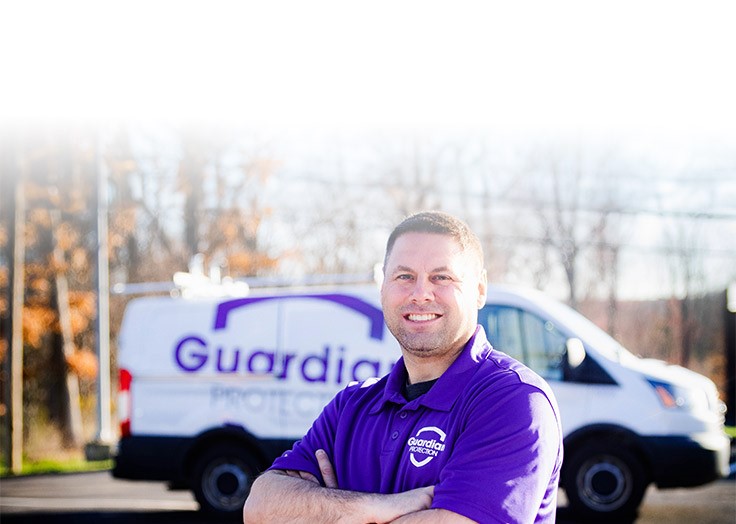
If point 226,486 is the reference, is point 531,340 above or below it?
above

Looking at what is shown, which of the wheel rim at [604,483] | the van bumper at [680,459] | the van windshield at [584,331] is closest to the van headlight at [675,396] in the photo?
the van bumper at [680,459]

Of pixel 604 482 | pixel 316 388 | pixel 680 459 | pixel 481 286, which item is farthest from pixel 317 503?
pixel 680 459

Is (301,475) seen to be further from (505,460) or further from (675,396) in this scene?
(675,396)

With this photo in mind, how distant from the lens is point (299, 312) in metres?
9.03

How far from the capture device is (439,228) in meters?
2.79

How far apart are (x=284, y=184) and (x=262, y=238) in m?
1.50

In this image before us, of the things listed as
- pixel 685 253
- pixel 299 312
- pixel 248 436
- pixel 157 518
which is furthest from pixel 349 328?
pixel 685 253

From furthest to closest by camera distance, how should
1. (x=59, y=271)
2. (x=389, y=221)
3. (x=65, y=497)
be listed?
(x=389, y=221) < (x=59, y=271) < (x=65, y=497)

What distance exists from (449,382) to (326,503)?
0.51 meters

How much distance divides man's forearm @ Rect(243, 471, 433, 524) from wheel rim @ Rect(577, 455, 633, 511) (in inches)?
235

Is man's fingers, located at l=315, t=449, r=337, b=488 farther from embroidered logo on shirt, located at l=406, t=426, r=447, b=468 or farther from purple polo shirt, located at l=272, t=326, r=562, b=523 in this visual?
embroidered logo on shirt, located at l=406, t=426, r=447, b=468

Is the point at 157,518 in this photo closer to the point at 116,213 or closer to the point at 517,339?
the point at 517,339

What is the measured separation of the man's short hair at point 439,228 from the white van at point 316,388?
5.68 meters

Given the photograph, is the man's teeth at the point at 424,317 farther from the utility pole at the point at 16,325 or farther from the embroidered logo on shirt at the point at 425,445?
the utility pole at the point at 16,325
